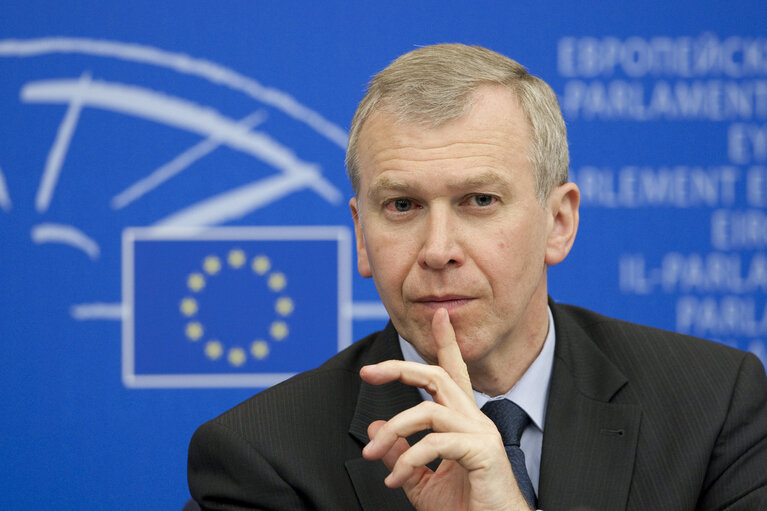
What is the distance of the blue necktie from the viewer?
1.82 metres

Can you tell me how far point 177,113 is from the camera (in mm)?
2938

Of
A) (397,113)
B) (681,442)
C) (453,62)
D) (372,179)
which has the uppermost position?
(453,62)

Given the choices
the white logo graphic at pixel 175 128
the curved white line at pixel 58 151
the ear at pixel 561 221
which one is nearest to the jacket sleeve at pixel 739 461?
the ear at pixel 561 221

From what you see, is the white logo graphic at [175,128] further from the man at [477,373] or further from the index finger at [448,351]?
the index finger at [448,351]

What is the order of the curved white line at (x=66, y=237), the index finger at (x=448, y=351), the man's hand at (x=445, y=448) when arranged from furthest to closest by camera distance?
the curved white line at (x=66, y=237), the index finger at (x=448, y=351), the man's hand at (x=445, y=448)

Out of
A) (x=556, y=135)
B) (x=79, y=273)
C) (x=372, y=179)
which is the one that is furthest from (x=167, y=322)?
(x=556, y=135)

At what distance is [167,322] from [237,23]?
42.2 inches

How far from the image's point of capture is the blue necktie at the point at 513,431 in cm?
182

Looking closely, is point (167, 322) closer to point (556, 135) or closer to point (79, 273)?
point (79, 273)

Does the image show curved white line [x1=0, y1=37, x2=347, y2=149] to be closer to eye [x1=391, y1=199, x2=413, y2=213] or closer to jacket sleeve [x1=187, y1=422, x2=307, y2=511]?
eye [x1=391, y1=199, x2=413, y2=213]

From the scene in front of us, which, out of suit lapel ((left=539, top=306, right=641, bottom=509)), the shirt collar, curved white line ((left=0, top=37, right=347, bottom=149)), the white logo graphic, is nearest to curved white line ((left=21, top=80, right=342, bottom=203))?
the white logo graphic

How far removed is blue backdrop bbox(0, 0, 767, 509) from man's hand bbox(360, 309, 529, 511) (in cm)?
137

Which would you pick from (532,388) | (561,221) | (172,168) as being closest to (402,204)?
(561,221)

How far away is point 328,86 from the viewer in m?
Answer: 2.98
